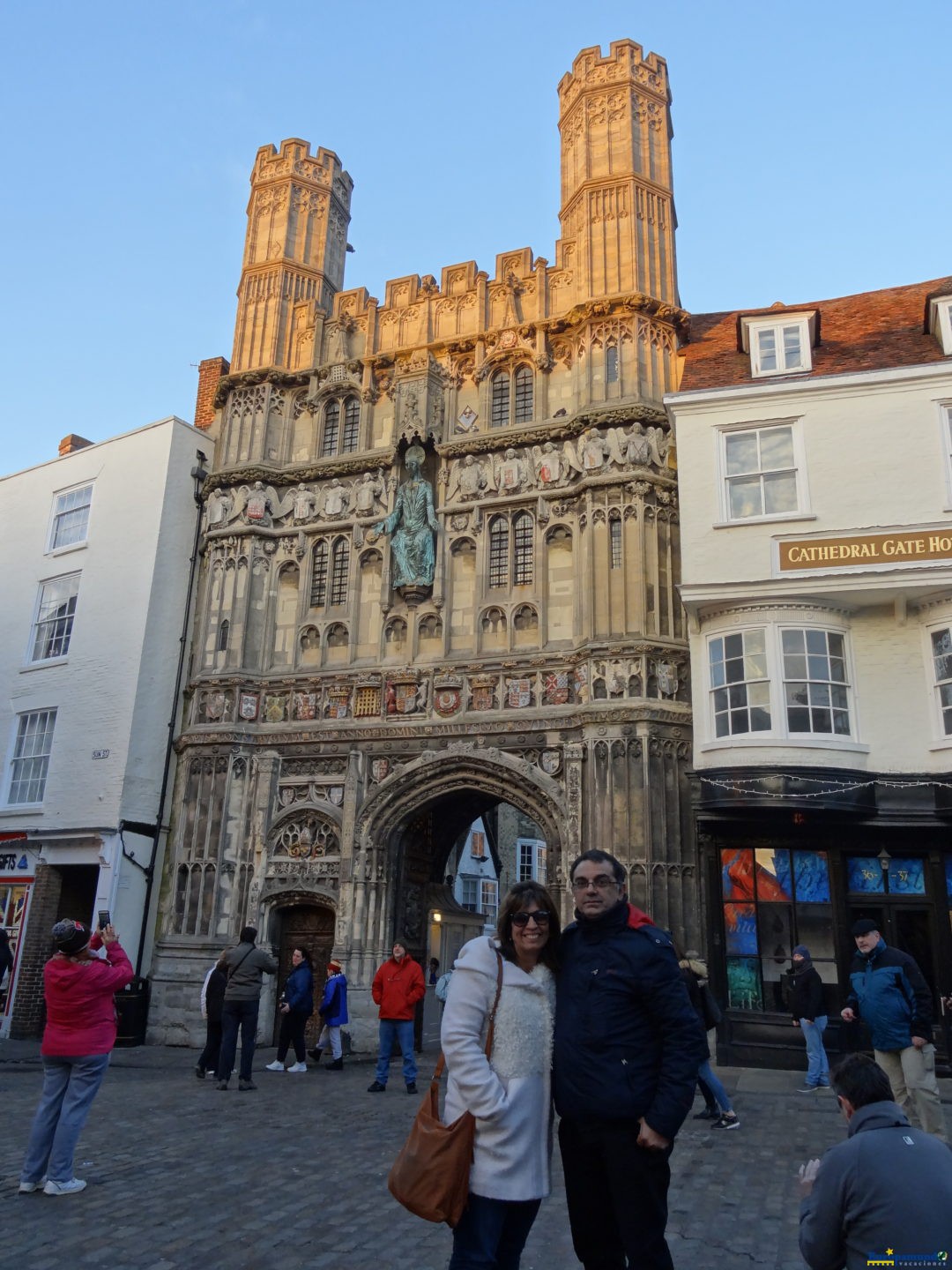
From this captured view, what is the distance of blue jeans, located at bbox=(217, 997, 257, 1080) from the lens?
41.3 feet

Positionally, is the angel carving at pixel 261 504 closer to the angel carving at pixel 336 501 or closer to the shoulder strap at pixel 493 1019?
the angel carving at pixel 336 501

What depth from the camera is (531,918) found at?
409cm

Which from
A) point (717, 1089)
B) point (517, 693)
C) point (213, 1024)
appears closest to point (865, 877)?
point (717, 1089)

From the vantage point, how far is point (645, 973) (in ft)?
13.1

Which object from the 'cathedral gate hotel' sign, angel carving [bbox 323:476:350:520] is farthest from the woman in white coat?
angel carving [bbox 323:476:350:520]

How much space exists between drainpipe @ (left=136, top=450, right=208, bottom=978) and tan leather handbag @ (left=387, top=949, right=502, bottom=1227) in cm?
1787

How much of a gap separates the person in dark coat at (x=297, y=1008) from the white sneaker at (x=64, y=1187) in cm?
707

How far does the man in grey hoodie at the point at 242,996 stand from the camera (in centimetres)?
1249

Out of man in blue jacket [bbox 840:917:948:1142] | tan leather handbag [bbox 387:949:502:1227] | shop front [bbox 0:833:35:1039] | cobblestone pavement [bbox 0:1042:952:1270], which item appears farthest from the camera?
shop front [bbox 0:833:35:1039]

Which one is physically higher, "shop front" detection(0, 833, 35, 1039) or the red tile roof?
the red tile roof

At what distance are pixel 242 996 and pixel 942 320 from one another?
15636 millimetres

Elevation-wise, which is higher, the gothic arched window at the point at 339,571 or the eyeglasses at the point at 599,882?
the gothic arched window at the point at 339,571

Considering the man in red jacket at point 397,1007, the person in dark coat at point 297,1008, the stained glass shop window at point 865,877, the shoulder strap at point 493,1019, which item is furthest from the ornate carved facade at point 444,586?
the shoulder strap at point 493,1019

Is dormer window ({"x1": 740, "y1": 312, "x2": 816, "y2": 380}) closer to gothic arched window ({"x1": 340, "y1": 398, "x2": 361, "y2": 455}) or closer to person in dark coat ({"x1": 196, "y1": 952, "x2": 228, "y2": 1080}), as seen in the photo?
gothic arched window ({"x1": 340, "y1": 398, "x2": 361, "y2": 455})
